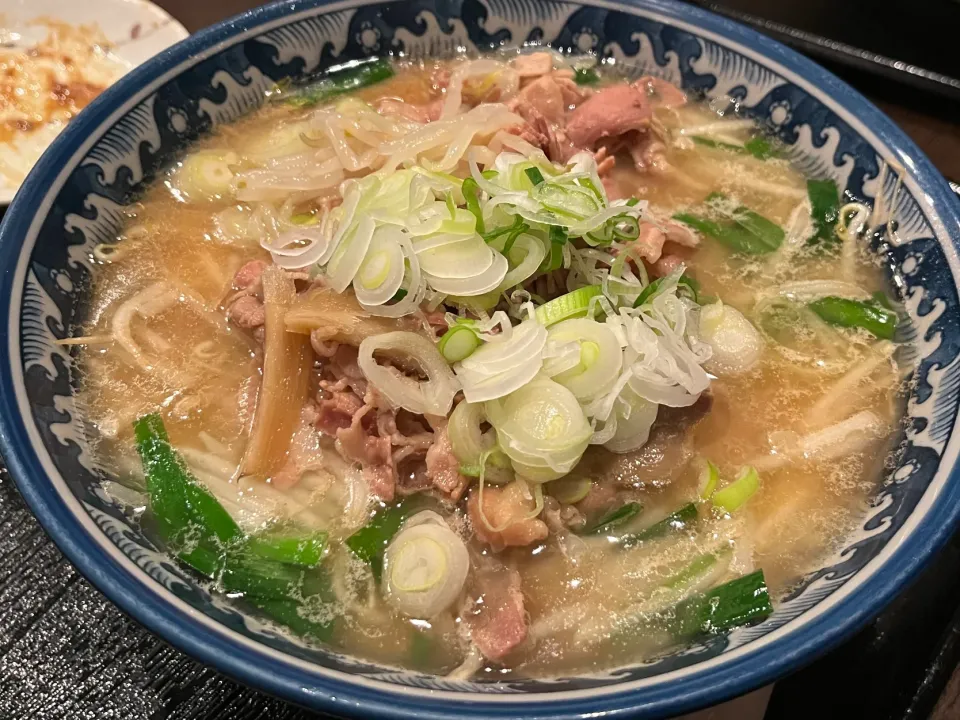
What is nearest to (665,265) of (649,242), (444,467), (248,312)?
(649,242)

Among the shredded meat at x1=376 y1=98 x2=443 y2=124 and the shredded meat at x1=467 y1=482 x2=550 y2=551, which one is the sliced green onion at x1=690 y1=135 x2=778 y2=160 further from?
the shredded meat at x1=467 y1=482 x2=550 y2=551

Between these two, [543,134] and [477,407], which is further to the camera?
[543,134]

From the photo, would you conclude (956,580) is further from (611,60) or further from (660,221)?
(611,60)

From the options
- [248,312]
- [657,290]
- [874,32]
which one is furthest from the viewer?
[874,32]

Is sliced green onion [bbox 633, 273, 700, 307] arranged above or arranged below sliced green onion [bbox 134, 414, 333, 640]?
above

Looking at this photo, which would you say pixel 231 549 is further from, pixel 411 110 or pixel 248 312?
pixel 411 110

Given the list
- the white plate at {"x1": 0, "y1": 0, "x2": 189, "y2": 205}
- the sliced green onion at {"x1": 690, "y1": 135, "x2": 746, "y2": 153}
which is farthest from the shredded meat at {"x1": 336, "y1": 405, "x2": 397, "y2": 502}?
the white plate at {"x1": 0, "y1": 0, "x2": 189, "y2": 205}

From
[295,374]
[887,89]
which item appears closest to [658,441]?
[295,374]
